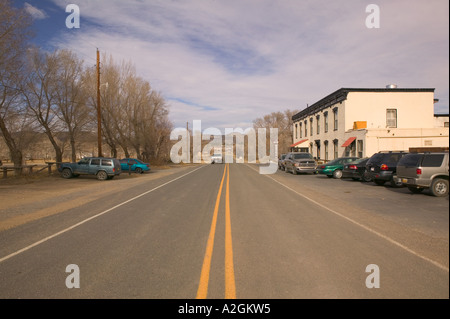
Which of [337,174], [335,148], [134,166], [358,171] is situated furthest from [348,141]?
[134,166]

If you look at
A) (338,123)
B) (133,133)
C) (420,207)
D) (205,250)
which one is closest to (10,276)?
(205,250)

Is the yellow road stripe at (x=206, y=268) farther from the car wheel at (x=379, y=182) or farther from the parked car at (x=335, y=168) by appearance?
the parked car at (x=335, y=168)

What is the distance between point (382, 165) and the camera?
15.4m

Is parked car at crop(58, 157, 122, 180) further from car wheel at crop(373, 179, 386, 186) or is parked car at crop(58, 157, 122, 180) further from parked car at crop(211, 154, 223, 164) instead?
parked car at crop(211, 154, 223, 164)

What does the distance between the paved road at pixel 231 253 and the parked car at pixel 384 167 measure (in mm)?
5657

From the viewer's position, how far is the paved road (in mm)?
3949

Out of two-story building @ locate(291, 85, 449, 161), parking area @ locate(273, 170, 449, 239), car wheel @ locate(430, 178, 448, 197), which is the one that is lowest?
parking area @ locate(273, 170, 449, 239)

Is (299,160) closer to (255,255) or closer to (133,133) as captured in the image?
(255,255)

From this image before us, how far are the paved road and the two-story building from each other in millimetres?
20707

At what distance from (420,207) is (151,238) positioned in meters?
8.63

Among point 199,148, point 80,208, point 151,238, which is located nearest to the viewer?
point 151,238

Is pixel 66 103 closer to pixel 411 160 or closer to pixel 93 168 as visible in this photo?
pixel 93 168

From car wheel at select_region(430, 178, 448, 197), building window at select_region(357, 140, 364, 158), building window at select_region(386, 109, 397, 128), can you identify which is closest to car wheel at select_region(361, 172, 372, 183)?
car wheel at select_region(430, 178, 448, 197)

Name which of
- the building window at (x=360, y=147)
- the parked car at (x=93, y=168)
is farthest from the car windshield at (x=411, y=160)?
the parked car at (x=93, y=168)
